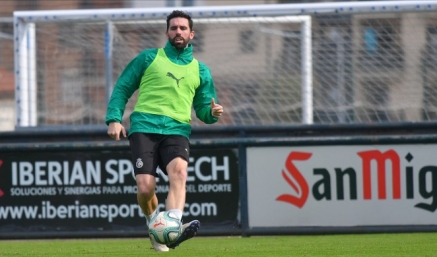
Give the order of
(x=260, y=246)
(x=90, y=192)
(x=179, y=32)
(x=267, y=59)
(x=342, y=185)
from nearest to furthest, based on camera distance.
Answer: (x=179, y=32) → (x=260, y=246) → (x=342, y=185) → (x=90, y=192) → (x=267, y=59)

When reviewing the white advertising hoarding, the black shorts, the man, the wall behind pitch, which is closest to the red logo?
the white advertising hoarding

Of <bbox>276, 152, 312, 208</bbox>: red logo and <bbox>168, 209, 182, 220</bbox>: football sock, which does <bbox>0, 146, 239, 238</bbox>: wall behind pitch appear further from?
<bbox>168, 209, 182, 220</bbox>: football sock

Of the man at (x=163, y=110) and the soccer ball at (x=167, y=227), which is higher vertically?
the man at (x=163, y=110)

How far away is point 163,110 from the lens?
28.5 ft

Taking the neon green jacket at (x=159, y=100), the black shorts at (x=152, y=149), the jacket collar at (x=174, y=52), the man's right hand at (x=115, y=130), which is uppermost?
the jacket collar at (x=174, y=52)

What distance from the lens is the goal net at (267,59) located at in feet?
45.0

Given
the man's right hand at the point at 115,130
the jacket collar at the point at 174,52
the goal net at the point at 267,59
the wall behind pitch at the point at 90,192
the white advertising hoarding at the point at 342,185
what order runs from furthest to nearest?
the goal net at the point at 267,59
the wall behind pitch at the point at 90,192
the white advertising hoarding at the point at 342,185
the jacket collar at the point at 174,52
the man's right hand at the point at 115,130

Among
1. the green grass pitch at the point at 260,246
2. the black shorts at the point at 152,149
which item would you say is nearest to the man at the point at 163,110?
the black shorts at the point at 152,149

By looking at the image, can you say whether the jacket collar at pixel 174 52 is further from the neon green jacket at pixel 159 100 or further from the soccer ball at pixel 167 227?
the soccer ball at pixel 167 227

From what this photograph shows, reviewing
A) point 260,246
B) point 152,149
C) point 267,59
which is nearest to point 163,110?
point 152,149

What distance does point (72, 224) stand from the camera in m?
12.0

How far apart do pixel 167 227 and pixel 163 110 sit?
3.28 ft

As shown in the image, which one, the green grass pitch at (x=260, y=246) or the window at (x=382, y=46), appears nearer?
the green grass pitch at (x=260, y=246)

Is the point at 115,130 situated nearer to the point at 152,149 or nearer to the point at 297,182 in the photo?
the point at 152,149
